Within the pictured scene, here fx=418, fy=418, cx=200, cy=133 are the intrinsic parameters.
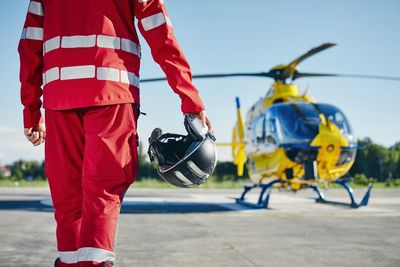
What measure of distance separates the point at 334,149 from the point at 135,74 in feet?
23.1

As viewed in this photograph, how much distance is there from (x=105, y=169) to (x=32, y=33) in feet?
3.03

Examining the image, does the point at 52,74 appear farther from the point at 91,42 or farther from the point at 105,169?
the point at 105,169

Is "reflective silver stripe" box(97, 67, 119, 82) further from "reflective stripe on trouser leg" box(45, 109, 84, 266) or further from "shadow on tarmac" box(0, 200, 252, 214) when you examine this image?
"shadow on tarmac" box(0, 200, 252, 214)

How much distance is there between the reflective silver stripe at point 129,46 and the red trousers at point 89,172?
0.29m

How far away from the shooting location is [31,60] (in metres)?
2.26

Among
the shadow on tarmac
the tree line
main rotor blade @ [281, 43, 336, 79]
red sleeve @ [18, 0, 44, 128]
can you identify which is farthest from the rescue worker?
the tree line

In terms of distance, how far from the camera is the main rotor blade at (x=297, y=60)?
8.38 metres

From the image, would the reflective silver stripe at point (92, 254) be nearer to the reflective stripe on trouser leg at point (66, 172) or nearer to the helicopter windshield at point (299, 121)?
the reflective stripe on trouser leg at point (66, 172)

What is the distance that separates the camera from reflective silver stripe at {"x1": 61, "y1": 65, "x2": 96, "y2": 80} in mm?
2006

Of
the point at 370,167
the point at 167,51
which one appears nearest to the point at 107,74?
the point at 167,51

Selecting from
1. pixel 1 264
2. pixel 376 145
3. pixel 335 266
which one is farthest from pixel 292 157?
pixel 376 145

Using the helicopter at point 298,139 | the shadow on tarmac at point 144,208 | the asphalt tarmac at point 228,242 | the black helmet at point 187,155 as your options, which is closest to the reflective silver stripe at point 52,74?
the black helmet at point 187,155

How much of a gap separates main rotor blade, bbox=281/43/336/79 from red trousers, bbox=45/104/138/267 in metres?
7.06

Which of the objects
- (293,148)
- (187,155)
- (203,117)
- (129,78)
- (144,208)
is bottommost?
(144,208)
